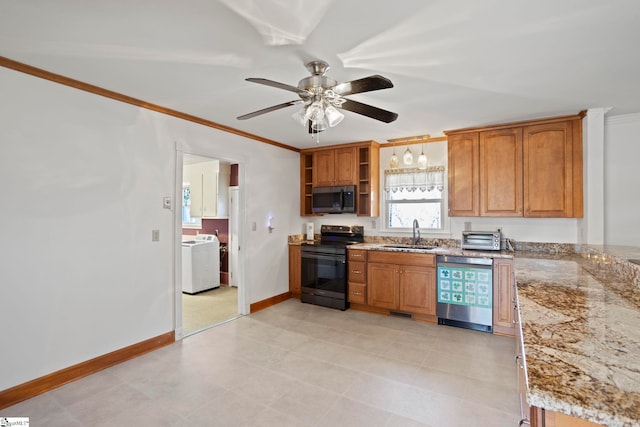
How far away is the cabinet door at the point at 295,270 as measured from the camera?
16.2 feet

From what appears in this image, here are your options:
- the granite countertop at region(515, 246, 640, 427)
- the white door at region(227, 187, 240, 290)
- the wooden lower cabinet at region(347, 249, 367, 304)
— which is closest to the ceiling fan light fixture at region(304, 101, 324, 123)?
the granite countertop at region(515, 246, 640, 427)

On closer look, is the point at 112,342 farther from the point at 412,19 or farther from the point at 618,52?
the point at 618,52

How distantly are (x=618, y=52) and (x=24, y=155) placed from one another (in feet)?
13.8

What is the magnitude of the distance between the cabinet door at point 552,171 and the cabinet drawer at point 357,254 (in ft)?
6.55

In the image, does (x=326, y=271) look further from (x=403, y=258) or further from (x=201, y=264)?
(x=201, y=264)

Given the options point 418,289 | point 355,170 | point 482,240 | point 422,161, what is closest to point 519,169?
point 482,240

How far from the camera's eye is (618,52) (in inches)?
80.6

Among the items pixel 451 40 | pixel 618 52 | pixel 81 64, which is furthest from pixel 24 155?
pixel 618 52

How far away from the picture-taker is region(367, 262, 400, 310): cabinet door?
4.06m

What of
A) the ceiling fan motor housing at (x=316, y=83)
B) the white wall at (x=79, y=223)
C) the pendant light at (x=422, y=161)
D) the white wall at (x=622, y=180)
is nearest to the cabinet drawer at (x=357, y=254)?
the pendant light at (x=422, y=161)

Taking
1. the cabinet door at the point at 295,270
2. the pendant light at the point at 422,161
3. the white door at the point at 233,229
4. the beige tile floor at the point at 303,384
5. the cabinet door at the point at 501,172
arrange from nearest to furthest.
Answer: the beige tile floor at the point at 303,384 → the cabinet door at the point at 501,172 → the pendant light at the point at 422,161 → the cabinet door at the point at 295,270 → the white door at the point at 233,229

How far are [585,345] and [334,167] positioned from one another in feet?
13.6

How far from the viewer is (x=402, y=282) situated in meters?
4.01

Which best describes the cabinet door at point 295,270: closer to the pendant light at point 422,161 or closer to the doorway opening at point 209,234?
the doorway opening at point 209,234
